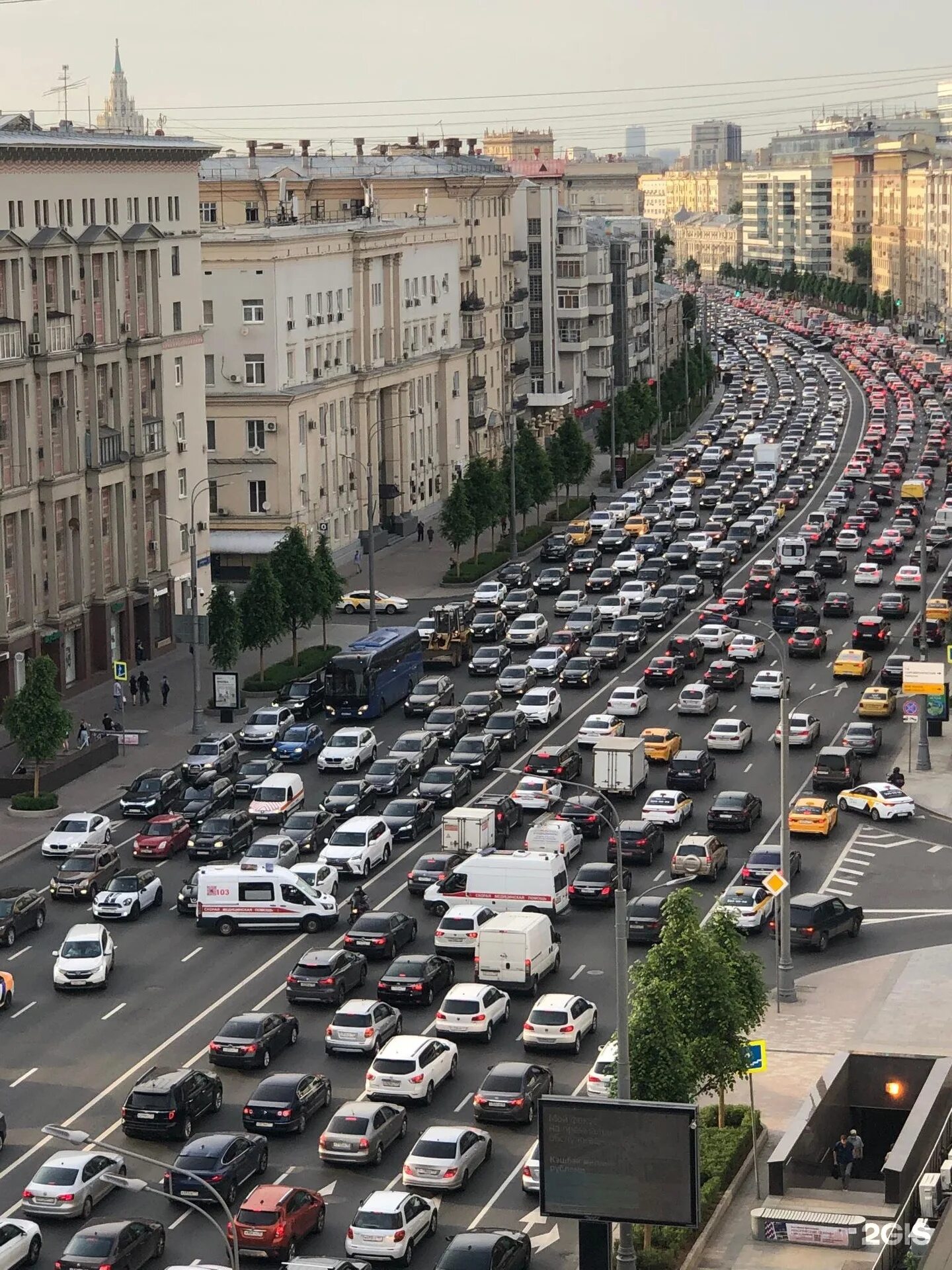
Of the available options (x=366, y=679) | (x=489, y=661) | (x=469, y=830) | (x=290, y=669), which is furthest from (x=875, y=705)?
(x=290, y=669)

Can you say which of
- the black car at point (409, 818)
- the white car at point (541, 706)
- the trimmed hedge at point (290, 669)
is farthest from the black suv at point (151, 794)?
the trimmed hedge at point (290, 669)

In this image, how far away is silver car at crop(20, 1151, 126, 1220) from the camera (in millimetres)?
44312

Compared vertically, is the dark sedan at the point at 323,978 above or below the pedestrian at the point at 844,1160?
above

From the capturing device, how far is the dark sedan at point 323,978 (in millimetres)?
57406

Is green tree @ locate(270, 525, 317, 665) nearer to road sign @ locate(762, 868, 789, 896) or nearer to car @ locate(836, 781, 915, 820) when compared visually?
car @ locate(836, 781, 915, 820)

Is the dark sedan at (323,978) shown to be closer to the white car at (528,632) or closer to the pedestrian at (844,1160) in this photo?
the pedestrian at (844,1160)

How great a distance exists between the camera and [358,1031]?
2105 inches

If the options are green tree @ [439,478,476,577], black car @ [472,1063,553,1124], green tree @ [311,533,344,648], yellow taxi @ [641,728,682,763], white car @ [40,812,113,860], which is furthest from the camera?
green tree @ [439,478,476,577]

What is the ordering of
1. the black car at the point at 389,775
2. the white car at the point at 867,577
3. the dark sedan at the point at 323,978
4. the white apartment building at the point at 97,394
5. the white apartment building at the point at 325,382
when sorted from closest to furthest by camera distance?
1. the dark sedan at the point at 323,978
2. the black car at the point at 389,775
3. the white apartment building at the point at 97,394
4. the white car at the point at 867,577
5. the white apartment building at the point at 325,382

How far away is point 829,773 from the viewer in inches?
3046

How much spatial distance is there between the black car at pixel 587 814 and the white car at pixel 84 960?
57.5 feet

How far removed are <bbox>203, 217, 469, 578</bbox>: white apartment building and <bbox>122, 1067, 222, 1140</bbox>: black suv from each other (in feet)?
233

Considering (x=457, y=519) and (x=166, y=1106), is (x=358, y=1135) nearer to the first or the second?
(x=166, y=1106)

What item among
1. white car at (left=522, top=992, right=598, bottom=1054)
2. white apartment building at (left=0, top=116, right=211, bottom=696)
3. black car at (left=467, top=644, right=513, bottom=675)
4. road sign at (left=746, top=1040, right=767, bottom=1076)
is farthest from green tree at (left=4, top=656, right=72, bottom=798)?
road sign at (left=746, top=1040, right=767, bottom=1076)
